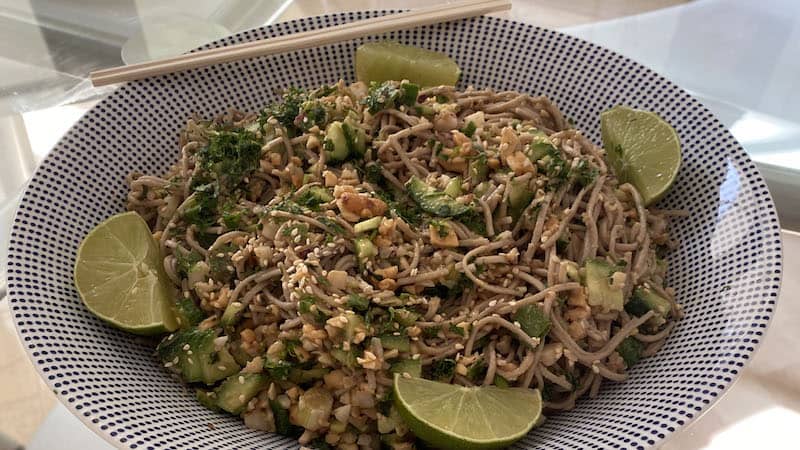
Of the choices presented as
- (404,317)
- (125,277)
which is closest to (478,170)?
(404,317)

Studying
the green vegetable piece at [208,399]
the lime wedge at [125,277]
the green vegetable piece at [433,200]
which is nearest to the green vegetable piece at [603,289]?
the green vegetable piece at [433,200]

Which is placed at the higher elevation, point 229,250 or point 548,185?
point 548,185

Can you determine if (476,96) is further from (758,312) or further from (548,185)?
(758,312)

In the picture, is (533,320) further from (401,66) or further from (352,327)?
(401,66)

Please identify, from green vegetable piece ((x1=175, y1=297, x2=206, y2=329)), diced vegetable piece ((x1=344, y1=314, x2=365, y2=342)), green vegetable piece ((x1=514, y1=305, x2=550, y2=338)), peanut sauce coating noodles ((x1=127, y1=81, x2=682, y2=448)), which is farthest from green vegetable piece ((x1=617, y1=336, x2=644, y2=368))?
green vegetable piece ((x1=175, y1=297, x2=206, y2=329))

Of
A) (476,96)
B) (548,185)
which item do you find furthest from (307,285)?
(476,96)

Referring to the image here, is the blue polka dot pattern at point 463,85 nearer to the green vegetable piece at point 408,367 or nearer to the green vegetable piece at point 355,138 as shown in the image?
the green vegetable piece at point 408,367
